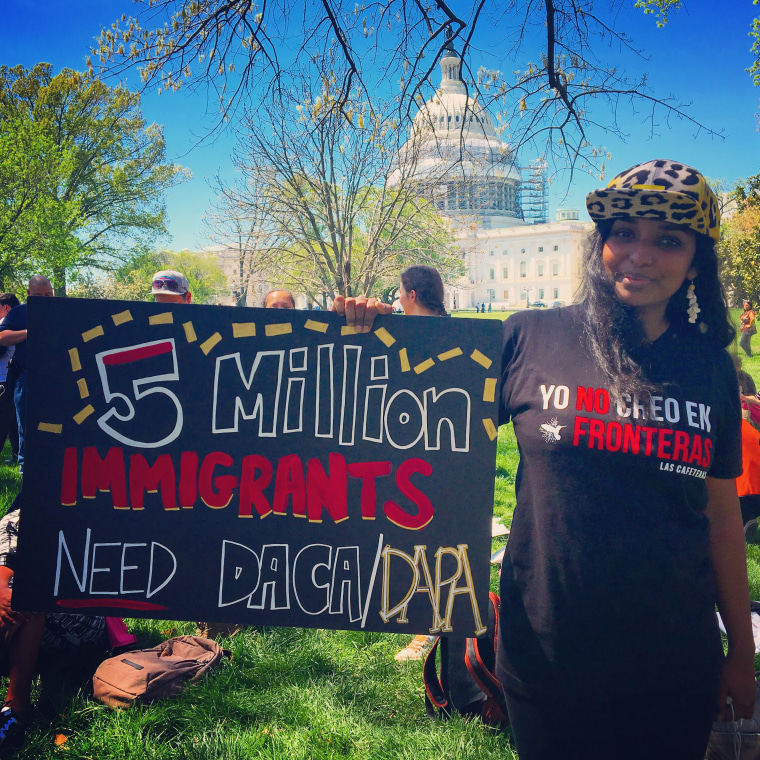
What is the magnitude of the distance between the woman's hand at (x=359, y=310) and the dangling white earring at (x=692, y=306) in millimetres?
842

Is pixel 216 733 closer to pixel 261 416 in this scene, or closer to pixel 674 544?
pixel 261 416

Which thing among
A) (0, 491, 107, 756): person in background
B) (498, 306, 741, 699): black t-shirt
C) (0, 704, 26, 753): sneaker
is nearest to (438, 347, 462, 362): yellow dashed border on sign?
(498, 306, 741, 699): black t-shirt

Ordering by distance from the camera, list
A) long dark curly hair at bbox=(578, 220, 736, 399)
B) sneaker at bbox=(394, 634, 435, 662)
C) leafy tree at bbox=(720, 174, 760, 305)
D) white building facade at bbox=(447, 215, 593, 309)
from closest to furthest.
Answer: long dark curly hair at bbox=(578, 220, 736, 399) < sneaker at bbox=(394, 634, 435, 662) < leafy tree at bbox=(720, 174, 760, 305) < white building facade at bbox=(447, 215, 593, 309)

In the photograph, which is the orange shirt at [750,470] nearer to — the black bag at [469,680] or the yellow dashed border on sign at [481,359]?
the black bag at [469,680]

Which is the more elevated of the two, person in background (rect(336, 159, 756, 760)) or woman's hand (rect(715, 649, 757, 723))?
person in background (rect(336, 159, 756, 760))

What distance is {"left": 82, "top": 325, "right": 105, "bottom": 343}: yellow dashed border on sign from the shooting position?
196 centimetres

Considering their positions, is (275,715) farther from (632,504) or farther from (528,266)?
(528,266)

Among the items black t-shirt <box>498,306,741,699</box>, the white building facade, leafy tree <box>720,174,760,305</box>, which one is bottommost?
black t-shirt <box>498,306,741,699</box>

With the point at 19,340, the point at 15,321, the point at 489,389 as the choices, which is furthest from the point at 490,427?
the point at 15,321

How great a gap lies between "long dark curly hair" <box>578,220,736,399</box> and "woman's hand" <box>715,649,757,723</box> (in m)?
0.78

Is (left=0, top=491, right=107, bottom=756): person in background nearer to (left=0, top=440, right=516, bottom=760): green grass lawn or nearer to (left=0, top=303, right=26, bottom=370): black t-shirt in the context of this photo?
(left=0, top=440, right=516, bottom=760): green grass lawn

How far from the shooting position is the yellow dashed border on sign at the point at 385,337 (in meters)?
1.95

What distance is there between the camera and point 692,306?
166cm

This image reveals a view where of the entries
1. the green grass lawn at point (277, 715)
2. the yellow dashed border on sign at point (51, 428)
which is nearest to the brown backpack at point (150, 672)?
the green grass lawn at point (277, 715)
